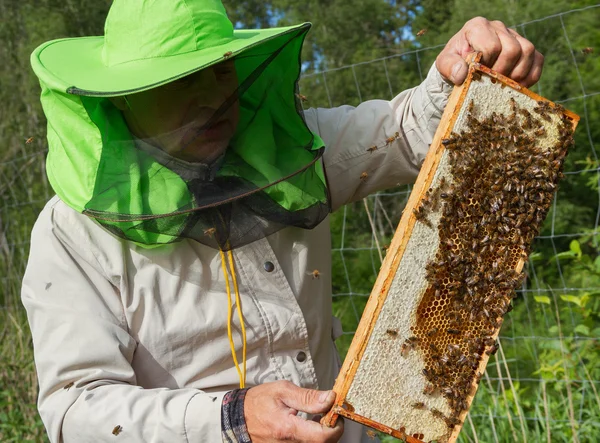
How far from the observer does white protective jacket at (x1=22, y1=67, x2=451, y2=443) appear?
82.3 inches

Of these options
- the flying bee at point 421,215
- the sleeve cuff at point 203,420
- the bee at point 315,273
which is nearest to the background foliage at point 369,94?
the bee at point 315,273

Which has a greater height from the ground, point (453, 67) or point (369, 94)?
point (453, 67)

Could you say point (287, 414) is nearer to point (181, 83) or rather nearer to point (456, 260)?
point (456, 260)

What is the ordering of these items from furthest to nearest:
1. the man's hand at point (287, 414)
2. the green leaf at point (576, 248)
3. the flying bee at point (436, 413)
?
the green leaf at point (576, 248) → the flying bee at point (436, 413) → the man's hand at point (287, 414)

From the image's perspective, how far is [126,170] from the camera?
7.48 feet

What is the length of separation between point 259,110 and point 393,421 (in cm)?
116

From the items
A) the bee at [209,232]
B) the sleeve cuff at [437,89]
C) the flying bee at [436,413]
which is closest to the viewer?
the flying bee at [436,413]

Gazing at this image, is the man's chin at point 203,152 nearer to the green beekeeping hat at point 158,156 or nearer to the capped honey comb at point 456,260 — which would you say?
the green beekeeping hat at point 158,156

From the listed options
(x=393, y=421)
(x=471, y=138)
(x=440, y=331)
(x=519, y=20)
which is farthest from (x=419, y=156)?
(x=519, y=20)

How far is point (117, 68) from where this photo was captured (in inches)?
91.5

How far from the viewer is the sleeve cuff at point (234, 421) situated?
2012 millimetres

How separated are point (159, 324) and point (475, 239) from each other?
103 cm

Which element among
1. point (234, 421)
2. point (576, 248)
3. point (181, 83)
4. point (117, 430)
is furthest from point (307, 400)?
point (576, 248)

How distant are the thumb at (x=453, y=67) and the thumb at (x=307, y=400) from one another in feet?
3.51
